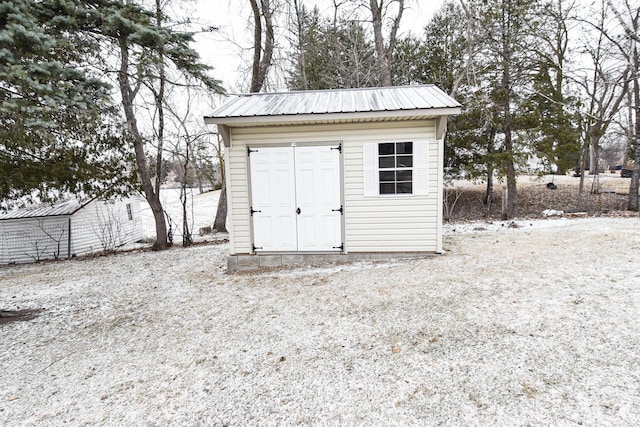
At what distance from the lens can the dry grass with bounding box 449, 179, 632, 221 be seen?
12.1 m

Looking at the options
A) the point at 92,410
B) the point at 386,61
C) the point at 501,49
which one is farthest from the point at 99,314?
the point at 501,49

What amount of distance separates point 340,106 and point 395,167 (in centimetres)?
142

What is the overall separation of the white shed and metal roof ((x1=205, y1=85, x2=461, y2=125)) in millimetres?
37

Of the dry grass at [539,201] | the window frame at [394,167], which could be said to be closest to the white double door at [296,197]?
the window frame at [394,167]

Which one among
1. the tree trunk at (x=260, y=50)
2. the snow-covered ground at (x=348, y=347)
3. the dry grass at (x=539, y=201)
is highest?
the tree trunk at (x=260, y=50)

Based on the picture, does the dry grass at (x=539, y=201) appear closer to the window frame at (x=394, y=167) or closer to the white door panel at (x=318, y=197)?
the window frame at (x=394, y=167)

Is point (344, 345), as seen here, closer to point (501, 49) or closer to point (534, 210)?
point (501, 49)

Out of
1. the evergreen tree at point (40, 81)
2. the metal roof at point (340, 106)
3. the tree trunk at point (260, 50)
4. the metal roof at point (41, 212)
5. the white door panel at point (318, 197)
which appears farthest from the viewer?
the metal roof at point (41, 212)

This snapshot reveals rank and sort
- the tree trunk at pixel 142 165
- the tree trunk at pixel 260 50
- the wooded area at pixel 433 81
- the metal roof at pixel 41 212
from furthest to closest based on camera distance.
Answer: the metal roof at pixel 41 212
the tree trunk at pixel 260 50
the tree trunk at pixel 142 165
the wooded area at pixel 433 81

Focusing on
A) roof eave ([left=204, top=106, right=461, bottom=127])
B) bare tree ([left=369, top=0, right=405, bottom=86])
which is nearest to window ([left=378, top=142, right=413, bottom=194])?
roof eave ([left=204, top=106, right=461, bottom=127])

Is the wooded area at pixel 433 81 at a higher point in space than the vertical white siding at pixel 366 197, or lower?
higher

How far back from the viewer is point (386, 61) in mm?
11508

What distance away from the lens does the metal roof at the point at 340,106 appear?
5148mm

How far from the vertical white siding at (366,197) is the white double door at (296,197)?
0.15 metres
